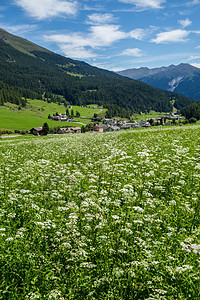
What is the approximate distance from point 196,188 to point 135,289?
5.35 m

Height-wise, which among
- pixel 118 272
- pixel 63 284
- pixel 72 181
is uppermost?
pixel 72 181

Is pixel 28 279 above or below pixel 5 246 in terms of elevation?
below

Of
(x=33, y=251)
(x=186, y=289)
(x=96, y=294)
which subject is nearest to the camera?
(x=186, y=289)

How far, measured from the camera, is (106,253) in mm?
4918

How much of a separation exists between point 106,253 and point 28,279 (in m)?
1.82

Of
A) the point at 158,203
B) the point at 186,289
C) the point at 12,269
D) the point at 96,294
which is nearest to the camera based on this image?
Result: the point at 186,289

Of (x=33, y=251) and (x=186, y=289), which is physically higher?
(x=33, y=251)

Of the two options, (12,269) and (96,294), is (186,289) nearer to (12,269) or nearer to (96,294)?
(96,294)

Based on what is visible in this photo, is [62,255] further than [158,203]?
No

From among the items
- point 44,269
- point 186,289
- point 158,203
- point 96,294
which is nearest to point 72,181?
point 158,203

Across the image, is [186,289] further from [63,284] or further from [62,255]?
[62,255]

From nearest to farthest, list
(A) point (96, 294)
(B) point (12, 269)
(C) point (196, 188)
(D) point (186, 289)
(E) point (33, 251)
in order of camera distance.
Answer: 1. (D) point (186, 289)
2. (A) point (96, 294)
3. (B) point (12, 269)
4. (E) point (33, 251)
5. (C) point (196, 188)

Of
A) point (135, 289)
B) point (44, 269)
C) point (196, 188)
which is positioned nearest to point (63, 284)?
point (44, 269)

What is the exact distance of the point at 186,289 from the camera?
381cm
